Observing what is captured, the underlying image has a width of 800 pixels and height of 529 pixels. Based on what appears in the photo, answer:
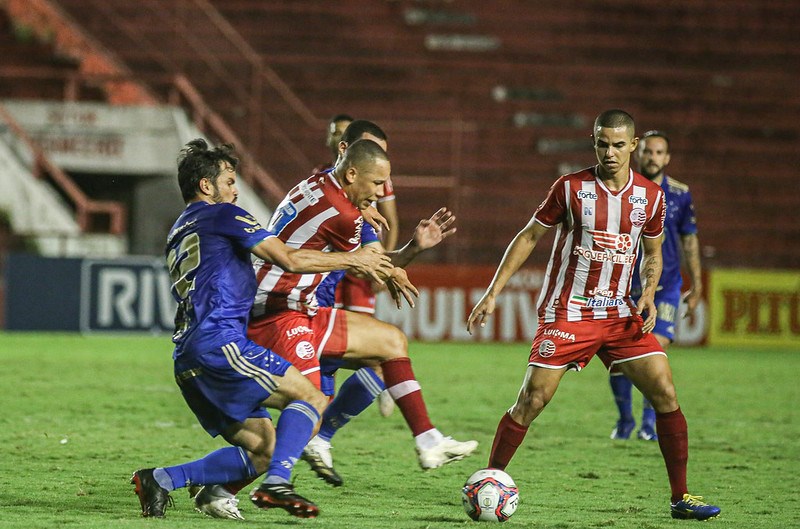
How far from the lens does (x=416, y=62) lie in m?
24.1

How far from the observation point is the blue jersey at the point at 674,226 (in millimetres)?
9102

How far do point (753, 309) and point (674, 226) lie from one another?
988 centimetres

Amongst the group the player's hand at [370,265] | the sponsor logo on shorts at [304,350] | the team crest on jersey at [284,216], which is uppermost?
the team crest on jersey at [284,216]

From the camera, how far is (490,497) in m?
5.66

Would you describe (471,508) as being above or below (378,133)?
below

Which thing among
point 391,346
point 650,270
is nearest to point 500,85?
point 650,270

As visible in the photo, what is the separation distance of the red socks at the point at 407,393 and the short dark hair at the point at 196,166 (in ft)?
4.63

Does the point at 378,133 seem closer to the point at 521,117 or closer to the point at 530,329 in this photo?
the point at 530,329

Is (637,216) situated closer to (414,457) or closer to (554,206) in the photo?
(554,206)

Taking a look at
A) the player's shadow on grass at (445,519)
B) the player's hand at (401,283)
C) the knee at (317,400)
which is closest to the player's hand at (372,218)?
the player's hand at (401,283)

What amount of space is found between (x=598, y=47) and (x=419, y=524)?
67.4 ft

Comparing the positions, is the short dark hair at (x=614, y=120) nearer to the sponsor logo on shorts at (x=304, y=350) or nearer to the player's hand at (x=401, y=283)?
the player's hand at (x=401, y=283)

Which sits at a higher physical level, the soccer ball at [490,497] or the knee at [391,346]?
the knee at [391,346]

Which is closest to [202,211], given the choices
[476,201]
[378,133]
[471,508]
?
[471,508]
